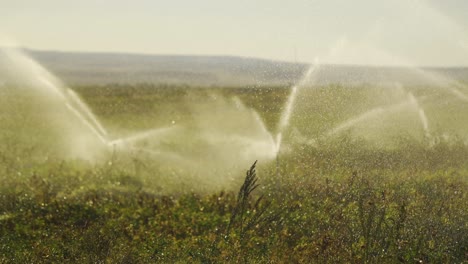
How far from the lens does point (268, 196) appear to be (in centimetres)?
839

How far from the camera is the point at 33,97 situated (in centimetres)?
2542

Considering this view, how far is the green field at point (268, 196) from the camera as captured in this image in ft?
20.3

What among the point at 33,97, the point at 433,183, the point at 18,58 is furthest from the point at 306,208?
the point at 33,97

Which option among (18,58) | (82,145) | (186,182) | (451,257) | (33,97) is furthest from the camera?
(33,97)

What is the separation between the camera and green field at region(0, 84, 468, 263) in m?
6.18

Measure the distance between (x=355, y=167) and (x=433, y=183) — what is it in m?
1.38

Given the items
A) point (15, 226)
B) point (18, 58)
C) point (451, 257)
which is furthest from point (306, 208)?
point (18, 58)

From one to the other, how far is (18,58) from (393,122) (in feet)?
33.5

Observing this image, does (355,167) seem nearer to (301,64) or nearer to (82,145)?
(301,64)

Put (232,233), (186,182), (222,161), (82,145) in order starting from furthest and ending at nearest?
1. (82,145)
2. (222,161)
3. (186,182)
4. (232,233)

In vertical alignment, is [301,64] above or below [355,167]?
above

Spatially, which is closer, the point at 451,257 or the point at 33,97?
the point at 451,257

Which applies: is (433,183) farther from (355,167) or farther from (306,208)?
(306,208)

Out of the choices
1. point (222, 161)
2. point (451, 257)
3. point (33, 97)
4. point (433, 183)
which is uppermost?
point (33, 97)
